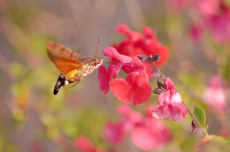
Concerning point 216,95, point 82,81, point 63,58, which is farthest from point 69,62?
point 82,81

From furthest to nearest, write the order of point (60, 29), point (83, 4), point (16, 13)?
point (83, 4)
point (60, 29)
point (16, 13)

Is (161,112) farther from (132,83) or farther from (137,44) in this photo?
(137,44)

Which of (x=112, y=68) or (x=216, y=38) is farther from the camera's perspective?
(x=216, y=38)

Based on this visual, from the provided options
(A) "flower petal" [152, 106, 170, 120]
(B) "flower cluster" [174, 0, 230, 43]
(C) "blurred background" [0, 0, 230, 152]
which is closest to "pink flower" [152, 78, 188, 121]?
(A) "flower petal" [152, 106, 170, 120]

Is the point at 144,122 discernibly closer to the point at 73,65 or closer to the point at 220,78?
the point at 220,78

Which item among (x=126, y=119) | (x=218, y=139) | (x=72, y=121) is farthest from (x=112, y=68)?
(x=72, y=121)

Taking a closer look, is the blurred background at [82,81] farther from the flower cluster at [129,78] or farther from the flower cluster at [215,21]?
the flower cluster at [129,78]
